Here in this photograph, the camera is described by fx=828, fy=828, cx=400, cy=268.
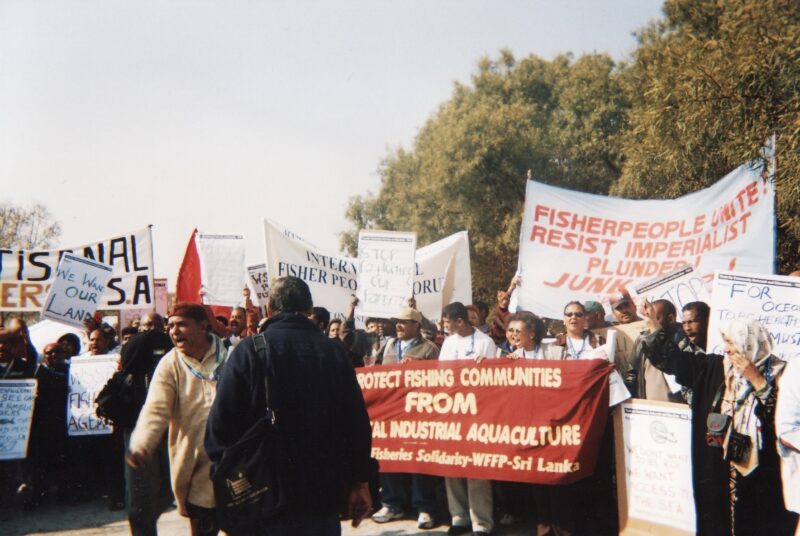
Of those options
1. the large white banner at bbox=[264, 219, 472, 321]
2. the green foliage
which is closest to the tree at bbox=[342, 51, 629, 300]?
the green foliage

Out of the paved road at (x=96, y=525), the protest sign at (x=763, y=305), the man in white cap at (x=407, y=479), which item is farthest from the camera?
the man in white cap at (x=407, y=479)

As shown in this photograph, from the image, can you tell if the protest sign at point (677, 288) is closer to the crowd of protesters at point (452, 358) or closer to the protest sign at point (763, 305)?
the crowd of protesters at point (452, 358)

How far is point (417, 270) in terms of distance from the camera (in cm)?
1120

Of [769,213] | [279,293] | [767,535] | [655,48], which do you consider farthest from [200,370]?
[655,48]

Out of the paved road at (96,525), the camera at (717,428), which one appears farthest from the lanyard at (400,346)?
the camera at (717,428)

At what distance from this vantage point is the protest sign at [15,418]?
8.52 meters

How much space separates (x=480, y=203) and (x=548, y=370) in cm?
2498

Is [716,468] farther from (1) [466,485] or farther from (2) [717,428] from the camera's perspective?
(1) [466,485]

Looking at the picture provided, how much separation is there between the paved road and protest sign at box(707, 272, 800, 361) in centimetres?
255

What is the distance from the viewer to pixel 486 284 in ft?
110

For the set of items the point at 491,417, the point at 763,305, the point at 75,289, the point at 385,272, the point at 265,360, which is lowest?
the point at 491,417

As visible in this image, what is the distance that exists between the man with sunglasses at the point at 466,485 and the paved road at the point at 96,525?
0.78 feet

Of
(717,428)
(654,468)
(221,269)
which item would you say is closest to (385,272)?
(221,269)

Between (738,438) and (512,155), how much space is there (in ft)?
86.6
